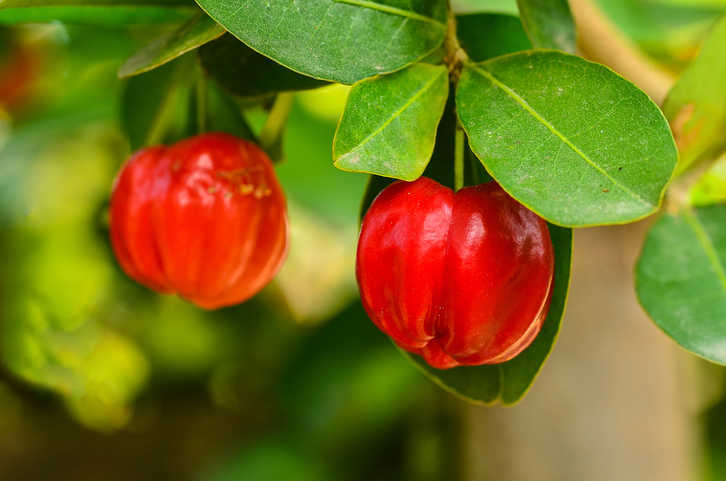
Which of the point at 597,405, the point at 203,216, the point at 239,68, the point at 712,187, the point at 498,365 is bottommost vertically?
the point at 597,405

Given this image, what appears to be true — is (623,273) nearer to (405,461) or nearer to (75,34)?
(405,461)

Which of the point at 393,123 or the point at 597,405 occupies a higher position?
the point at 393,123

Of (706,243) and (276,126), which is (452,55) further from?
(706,243)

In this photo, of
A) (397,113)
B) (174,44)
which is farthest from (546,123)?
(174,44)

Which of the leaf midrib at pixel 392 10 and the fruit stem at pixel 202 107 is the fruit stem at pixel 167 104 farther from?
the leaf midrib at pixel 392 10

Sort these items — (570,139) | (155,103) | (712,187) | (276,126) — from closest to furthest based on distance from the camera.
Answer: (570,139) < (276,126) < (155,103) < (712,187)

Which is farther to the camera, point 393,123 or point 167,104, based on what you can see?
point 167,104
